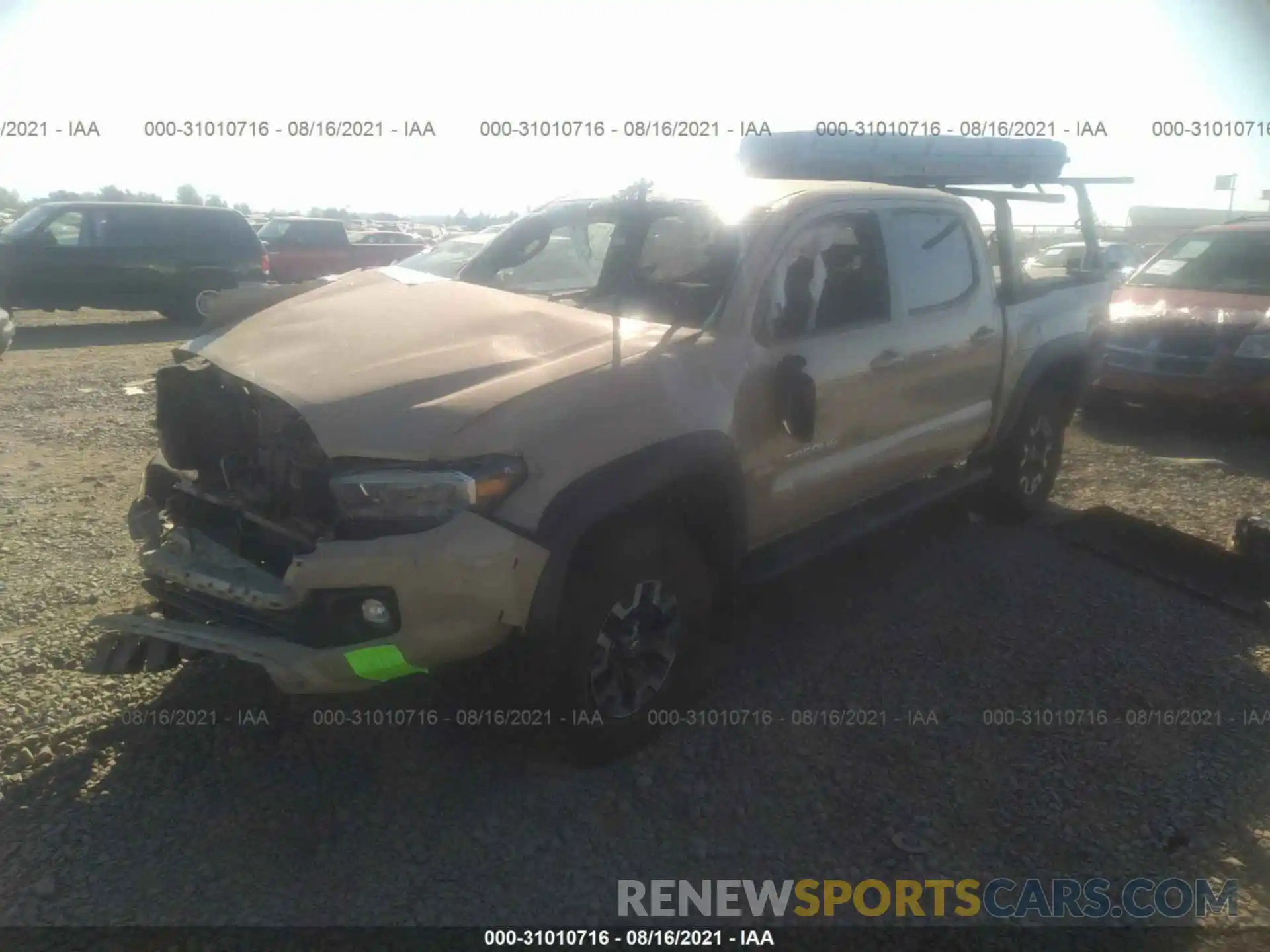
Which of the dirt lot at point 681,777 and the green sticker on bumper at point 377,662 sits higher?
the green sticker on bumper at point 377,662

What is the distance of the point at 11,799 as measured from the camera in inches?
115

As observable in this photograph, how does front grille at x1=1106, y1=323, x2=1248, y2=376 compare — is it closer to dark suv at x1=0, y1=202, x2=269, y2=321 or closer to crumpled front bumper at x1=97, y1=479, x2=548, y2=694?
crumpled front bumper at x1=97, y1=479, x2=548, y2=694

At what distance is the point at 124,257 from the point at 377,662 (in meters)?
13.6

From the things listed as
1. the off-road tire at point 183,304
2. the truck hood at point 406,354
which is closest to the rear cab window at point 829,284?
the truck hood at point 406,354

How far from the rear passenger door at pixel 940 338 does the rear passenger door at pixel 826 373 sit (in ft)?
0.32

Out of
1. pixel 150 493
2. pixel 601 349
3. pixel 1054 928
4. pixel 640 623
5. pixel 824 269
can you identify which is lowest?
pixel 1054 928

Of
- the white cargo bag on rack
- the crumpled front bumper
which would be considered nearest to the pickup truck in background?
the white cargo bag on rack

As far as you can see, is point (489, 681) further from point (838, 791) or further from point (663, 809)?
point (838, 791)

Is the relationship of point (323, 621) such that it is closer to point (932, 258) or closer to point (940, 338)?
point (940, 338)

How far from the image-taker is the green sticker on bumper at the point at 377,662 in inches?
104

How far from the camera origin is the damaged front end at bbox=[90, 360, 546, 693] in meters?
2.65

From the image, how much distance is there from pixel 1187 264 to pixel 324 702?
8.59m

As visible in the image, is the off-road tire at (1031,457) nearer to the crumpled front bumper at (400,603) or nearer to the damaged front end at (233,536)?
the crumpled front bumper at (400,603)

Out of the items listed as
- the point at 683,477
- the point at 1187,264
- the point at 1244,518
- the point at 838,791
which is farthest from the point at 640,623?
the point at 1187,264
